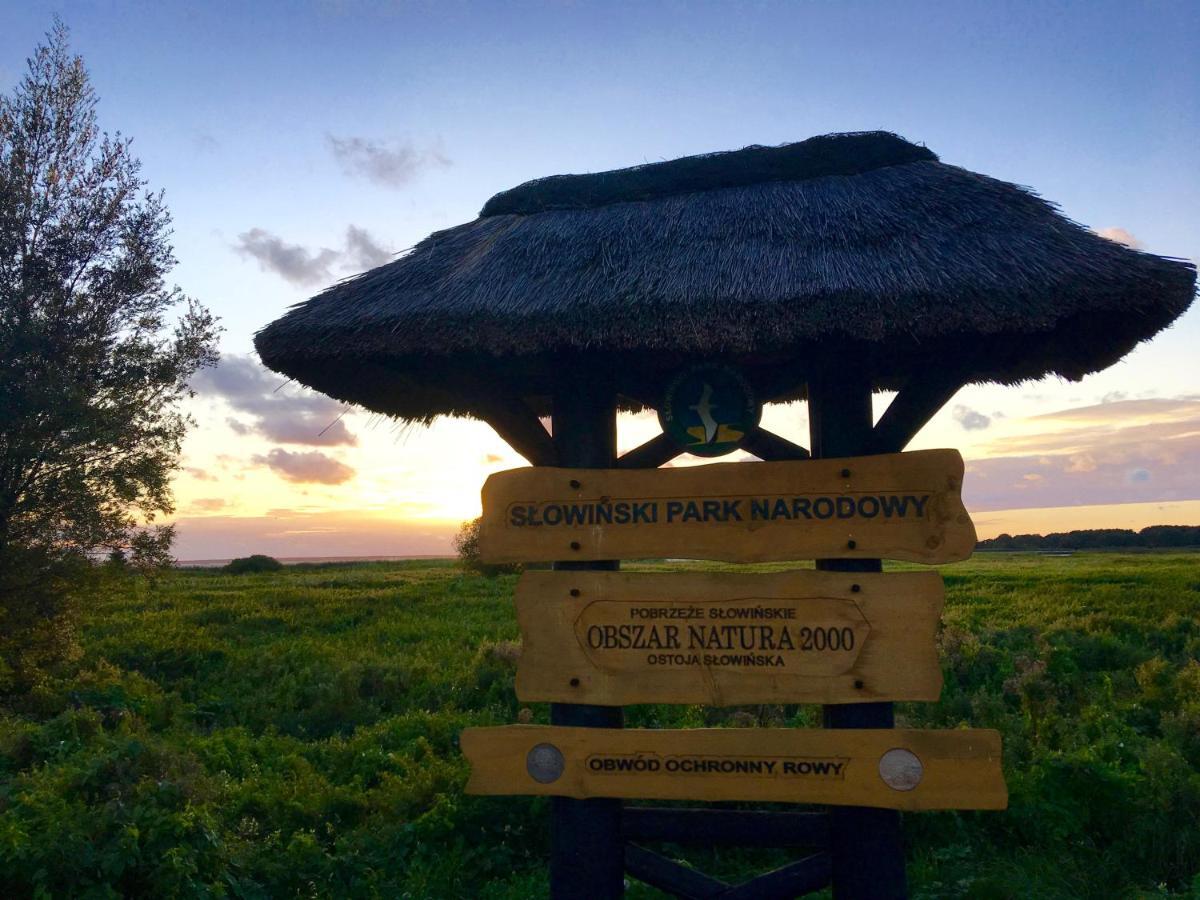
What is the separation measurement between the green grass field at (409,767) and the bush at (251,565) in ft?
93.1

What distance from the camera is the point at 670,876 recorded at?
204 inches

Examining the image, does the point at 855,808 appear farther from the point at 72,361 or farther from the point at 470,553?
the point at 470,553

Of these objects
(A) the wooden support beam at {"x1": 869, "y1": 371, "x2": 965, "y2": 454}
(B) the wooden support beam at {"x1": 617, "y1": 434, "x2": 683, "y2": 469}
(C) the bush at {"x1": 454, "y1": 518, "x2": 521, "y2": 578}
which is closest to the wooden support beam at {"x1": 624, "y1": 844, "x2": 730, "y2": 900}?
A: (B) the wooden support beam at {"x1": 617, "y1": 434, "x2": 683, "y2": 469}

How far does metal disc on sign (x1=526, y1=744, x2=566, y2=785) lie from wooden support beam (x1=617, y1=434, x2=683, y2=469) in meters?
1.79

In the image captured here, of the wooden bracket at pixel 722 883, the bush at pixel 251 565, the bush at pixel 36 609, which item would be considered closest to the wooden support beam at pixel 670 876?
the wooden bracket at pixel 722 883

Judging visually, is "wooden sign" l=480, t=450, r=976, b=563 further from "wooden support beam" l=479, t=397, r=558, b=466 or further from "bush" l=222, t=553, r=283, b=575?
"bush" l=222, t=553, r=283, b=575

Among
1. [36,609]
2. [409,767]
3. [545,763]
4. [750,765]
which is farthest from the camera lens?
[36,609]

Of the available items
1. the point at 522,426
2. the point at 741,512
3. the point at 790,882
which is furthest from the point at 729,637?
the point at 522,426

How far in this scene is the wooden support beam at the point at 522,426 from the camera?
546 centimetres

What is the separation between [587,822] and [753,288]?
3406 millimetres

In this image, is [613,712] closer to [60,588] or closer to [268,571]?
[60,588]

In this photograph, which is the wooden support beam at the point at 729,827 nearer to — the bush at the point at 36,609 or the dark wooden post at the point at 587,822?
the dark wooden post at the point at 587,822

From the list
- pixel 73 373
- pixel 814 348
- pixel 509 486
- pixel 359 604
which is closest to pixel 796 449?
pixel 814 348

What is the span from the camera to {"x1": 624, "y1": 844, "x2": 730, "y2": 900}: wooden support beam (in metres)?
5.14
